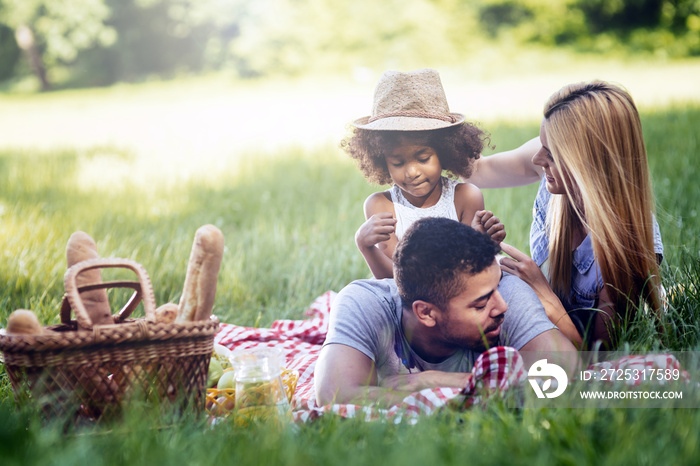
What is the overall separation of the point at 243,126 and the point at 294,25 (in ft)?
37.6

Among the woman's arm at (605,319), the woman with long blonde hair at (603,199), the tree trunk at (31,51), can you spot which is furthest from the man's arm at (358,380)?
the tree trunk at (31,51)

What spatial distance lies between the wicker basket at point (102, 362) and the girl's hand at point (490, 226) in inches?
43.9

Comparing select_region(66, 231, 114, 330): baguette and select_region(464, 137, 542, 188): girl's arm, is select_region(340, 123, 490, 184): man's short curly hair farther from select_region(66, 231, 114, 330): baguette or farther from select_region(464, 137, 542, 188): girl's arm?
select_region(66, 231, 114, 330): baguette

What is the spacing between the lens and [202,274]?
2.11 meters

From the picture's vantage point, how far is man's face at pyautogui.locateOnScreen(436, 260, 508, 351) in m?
2.28

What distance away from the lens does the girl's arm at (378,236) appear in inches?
95.3

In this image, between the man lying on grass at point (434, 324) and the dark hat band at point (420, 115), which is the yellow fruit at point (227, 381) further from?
the dark hat band at point (420, 115)

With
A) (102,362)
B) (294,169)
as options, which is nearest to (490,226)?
(102,362)

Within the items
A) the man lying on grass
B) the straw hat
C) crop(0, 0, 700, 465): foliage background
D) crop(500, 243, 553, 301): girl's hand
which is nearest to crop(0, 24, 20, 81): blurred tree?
crop(0, 0, 700, 465): foliage background

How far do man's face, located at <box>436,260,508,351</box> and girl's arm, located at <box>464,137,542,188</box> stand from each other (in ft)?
2.89

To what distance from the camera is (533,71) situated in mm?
19328

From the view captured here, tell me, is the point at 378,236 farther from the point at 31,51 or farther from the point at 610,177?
the point at 31,51

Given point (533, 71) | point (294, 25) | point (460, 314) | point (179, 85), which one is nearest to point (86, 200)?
point (460, 314)

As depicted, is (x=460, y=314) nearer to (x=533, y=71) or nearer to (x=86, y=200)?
(x=86, y=200)
